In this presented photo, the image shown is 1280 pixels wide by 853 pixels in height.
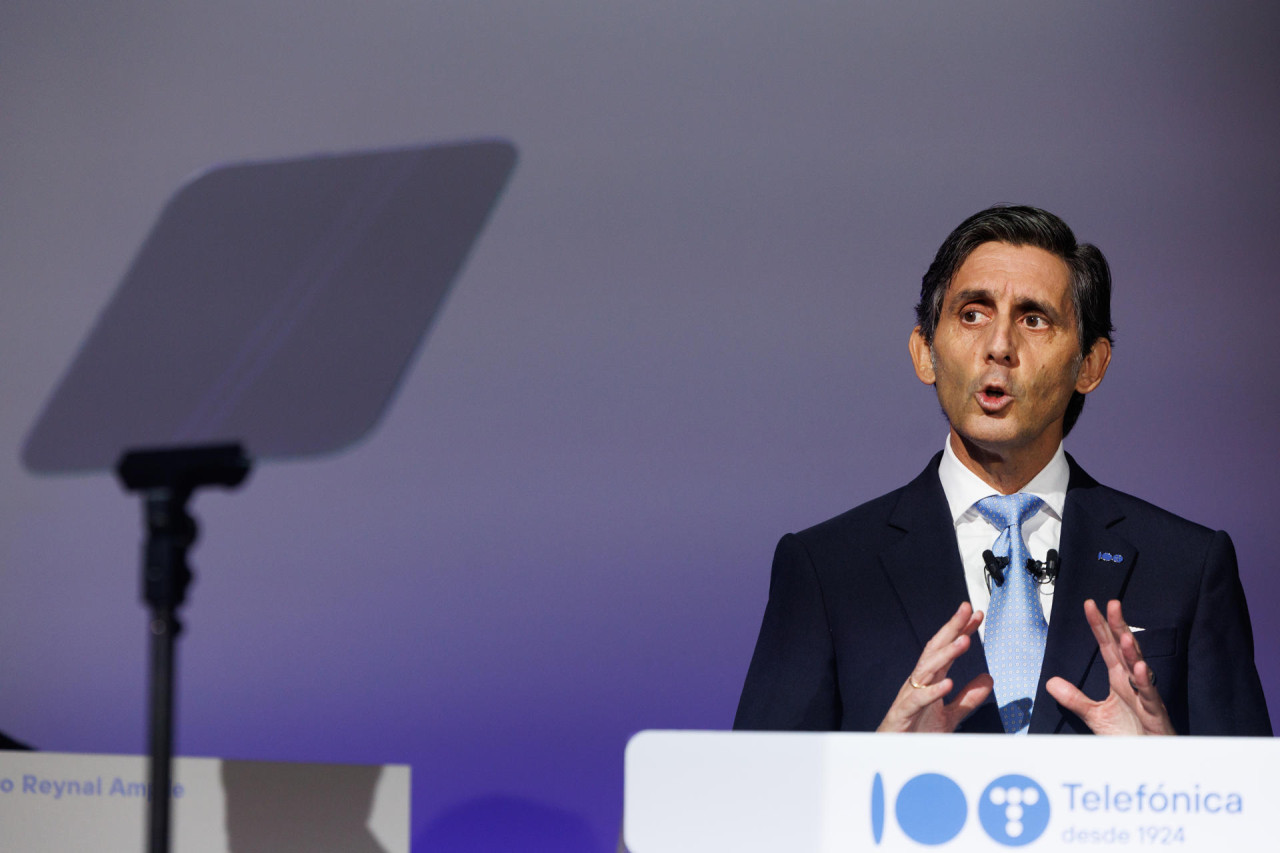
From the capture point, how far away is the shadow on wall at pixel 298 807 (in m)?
1.64

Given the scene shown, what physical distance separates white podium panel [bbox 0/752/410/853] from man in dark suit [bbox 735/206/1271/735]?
0.85 meters

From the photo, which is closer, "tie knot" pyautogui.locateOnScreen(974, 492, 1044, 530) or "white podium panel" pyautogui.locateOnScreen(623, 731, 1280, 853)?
"white podium panel" pyautogui.locateOnScreen(623, 731, 1280, 853)

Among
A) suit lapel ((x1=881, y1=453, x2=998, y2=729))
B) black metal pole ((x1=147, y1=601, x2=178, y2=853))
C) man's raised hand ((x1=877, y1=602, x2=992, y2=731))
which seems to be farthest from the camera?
suit lapel ((x1=881, y1=453, x2=998, y2=729))

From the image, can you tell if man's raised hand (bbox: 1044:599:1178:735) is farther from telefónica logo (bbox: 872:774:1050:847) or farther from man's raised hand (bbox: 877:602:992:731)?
telefónica logo (bbox: 872:774:1050:847)

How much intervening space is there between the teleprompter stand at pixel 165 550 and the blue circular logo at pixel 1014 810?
2.54ft

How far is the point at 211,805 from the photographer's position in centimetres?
173

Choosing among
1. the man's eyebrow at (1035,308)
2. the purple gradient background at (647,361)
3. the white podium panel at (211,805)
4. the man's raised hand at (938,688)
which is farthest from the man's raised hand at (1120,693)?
the white podium panel at (211,805)

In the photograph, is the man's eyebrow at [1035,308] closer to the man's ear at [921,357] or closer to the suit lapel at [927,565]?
the man's ear at [921,357]

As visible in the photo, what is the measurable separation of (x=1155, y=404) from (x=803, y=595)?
2.82 feet

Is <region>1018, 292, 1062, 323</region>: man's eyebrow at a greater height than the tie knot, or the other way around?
<region>1018, 292, 1062, 323</region>: man's eyebrow

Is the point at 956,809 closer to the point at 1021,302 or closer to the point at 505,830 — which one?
the point at 1021,302

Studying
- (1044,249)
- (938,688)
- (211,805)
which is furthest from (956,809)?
(1044,249)

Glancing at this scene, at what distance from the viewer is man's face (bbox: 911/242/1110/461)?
7.77 feet

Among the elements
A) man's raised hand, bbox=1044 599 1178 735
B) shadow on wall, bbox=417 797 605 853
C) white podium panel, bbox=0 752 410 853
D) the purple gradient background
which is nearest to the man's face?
the purple gradient background
